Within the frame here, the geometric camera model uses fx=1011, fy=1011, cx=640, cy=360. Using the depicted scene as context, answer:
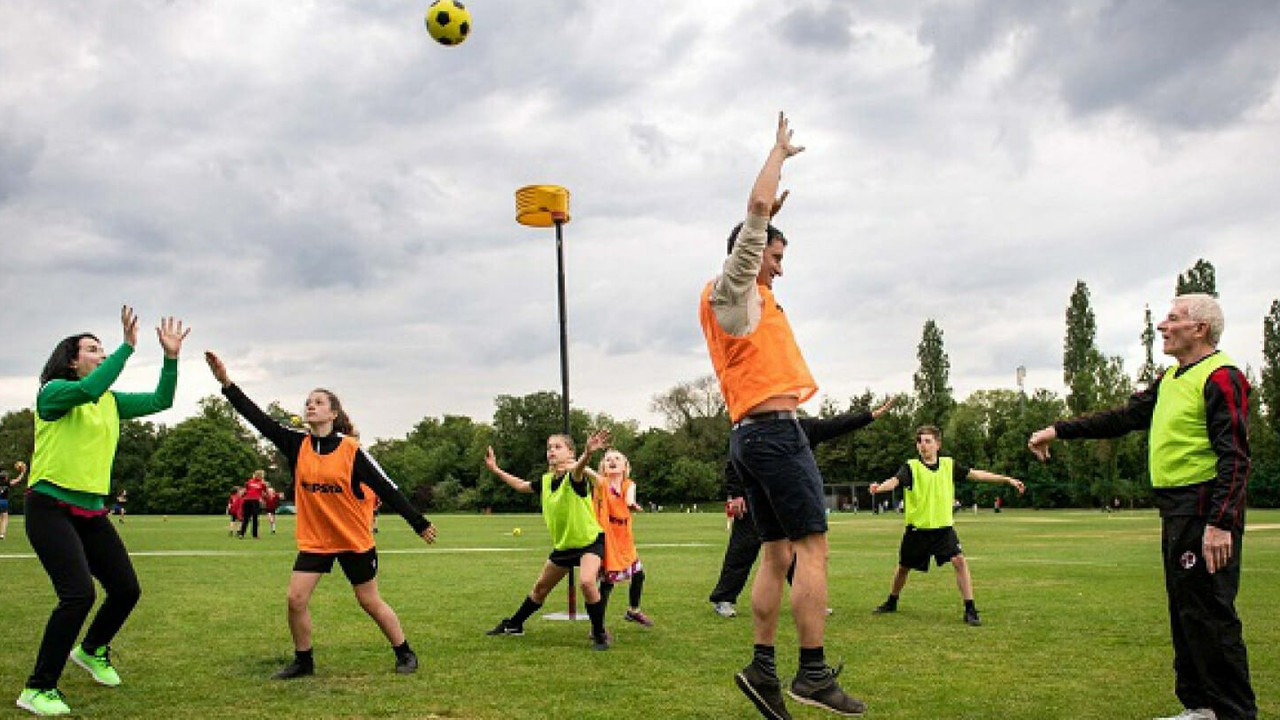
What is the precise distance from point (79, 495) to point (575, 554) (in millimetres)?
4041

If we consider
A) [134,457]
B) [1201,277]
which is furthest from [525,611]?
[134,457]

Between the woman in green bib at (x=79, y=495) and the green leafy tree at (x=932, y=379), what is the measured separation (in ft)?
318

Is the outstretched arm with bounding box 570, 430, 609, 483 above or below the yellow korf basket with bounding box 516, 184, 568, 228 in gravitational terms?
below

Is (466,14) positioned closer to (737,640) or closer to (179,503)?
(737,640)

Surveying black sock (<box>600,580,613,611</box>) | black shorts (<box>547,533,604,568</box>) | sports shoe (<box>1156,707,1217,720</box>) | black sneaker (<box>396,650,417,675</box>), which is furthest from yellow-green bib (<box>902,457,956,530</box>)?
black sneaker (<box>396,650,417,675</box>)

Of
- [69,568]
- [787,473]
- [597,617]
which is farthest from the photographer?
[597,617]

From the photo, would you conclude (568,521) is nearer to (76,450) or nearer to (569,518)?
(569,518)

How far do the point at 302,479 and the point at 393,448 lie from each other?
140675mm

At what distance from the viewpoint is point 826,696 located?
5199 mm

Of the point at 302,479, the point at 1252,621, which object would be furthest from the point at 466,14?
the point at 1252,621

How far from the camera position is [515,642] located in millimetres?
8820

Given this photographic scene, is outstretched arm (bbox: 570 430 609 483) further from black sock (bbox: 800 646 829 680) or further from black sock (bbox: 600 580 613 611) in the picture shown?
black sock (bbox: 800 646 829 680)

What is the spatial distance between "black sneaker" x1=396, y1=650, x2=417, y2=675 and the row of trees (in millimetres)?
76514

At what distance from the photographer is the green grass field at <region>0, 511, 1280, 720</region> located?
6184 millimetres
